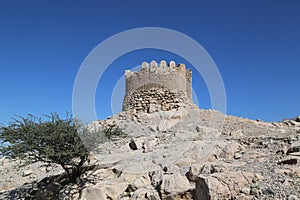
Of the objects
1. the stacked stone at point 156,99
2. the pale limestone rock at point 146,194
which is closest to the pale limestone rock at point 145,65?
the stacked stone at point 156,99

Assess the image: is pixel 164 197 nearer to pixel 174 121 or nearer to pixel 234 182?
pixel 234 182

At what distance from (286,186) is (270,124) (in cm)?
1274

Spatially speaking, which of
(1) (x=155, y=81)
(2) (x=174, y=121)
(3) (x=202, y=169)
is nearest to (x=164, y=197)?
(3) (x=202, y=169)

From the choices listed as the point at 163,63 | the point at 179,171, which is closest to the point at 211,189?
the point at 179,171

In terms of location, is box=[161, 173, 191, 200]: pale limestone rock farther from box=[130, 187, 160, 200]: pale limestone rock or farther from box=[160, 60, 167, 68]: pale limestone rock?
box=[160, 60, 167, 68]: pale limestone rock

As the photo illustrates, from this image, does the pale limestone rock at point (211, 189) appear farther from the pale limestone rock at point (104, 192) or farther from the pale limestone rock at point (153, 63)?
the pale limestone rock at point (153, 63)

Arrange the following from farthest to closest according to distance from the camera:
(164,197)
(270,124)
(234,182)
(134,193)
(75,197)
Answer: (270,124) < (75,197) < (134,193) < (164,197) < (234,182)

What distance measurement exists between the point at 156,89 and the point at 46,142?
428 inches

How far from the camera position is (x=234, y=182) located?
18.2ft

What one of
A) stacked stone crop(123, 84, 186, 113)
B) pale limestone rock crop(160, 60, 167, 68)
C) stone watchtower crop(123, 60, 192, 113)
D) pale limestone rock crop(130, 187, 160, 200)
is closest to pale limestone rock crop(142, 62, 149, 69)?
stone watchtower crop(123, 60, 192, 113)

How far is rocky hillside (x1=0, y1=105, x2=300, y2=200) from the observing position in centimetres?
561

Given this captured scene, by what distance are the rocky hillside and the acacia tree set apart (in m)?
0.95

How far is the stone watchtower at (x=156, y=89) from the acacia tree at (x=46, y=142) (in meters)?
9.43

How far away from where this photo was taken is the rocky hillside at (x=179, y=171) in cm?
561
